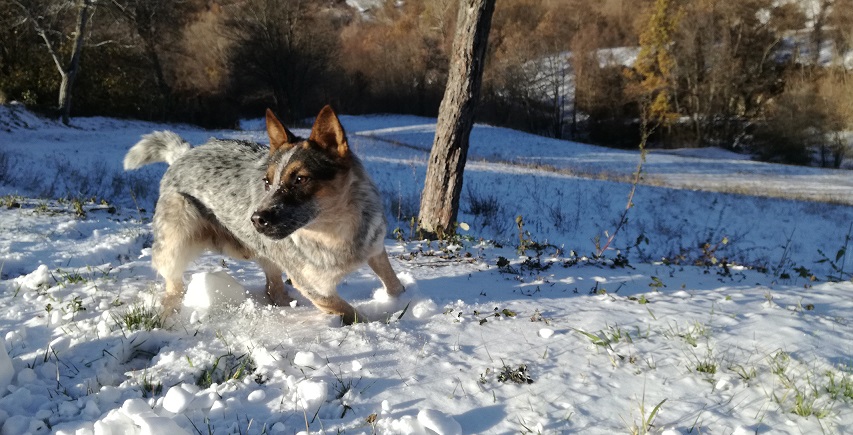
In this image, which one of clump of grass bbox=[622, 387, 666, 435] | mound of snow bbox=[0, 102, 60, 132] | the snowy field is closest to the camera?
clump of grass bbox=[622, 387, 666, 435]

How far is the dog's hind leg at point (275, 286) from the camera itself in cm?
409

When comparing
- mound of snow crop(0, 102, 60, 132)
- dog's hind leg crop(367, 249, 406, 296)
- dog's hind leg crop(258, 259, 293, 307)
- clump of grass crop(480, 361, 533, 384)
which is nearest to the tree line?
mound of snow crop(0, 102, 60, 132)

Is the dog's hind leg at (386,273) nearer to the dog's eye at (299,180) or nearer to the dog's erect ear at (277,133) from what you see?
the dog's eye at (299,180)

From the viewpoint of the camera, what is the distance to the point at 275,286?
13.8 ft

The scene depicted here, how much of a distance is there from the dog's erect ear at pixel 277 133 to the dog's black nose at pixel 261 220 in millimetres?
727

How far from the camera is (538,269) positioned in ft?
15.3

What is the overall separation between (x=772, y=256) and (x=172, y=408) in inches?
471

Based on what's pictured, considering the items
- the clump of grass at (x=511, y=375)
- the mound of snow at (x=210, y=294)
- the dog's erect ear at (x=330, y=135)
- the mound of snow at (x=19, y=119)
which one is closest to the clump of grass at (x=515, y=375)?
the clump of grass at (x=511, y=375)

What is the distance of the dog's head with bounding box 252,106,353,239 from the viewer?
3006 millimetres

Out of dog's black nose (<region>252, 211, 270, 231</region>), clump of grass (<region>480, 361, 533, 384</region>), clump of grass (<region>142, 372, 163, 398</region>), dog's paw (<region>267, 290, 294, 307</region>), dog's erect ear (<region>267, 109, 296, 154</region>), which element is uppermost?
dog's erect ear (<region>267, 109, 296, 154</region>)

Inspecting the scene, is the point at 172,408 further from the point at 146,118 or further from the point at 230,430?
the point at 146,118

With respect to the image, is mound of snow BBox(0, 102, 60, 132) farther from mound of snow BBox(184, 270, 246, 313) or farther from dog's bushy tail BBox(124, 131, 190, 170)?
mound of snow BBox(184, 270, 246, 313)

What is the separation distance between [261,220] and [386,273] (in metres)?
1.33

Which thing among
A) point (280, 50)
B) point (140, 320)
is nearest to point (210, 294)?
point (140, 320)
